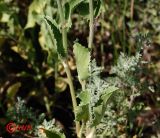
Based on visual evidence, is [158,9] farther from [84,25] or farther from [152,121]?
[152,121]

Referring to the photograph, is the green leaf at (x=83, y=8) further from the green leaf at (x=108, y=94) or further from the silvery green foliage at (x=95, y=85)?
the green leaf at (x=108, y=94)

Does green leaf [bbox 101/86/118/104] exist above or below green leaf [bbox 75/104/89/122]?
above

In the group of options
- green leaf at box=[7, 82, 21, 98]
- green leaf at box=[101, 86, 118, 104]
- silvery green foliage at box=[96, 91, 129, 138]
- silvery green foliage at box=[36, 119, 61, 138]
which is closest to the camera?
green leaf at box=[101, 86, 118, 104]

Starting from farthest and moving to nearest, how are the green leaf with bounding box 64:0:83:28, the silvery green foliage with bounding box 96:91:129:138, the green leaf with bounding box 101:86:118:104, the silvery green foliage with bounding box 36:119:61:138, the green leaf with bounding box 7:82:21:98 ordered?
the green leaf with bounding box 7:82:21:98 → the silvery green foliage with bounding box 96:91:129:138 → the silvery green foliage with bounding box 36:119:61:138 → the green leaf with bounding box 64:0:83:28 → the green leaf with bounding box 101:86:118:104

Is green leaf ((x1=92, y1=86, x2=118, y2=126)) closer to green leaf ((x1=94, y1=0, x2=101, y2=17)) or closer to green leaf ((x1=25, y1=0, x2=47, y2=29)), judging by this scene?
green leaf ((x1=94, y1=0, x2=101, y2=17))

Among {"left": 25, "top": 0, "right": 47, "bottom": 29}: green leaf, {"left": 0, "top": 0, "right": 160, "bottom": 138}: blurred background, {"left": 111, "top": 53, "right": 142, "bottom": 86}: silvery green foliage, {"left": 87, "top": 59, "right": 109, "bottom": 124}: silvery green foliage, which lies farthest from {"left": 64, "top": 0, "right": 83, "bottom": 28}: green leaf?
{"left": 25, "top": 0, "right": 47, "bottom": 29}: green leaf

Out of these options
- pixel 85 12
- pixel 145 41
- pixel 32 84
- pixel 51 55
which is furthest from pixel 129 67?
pixel 32 84
